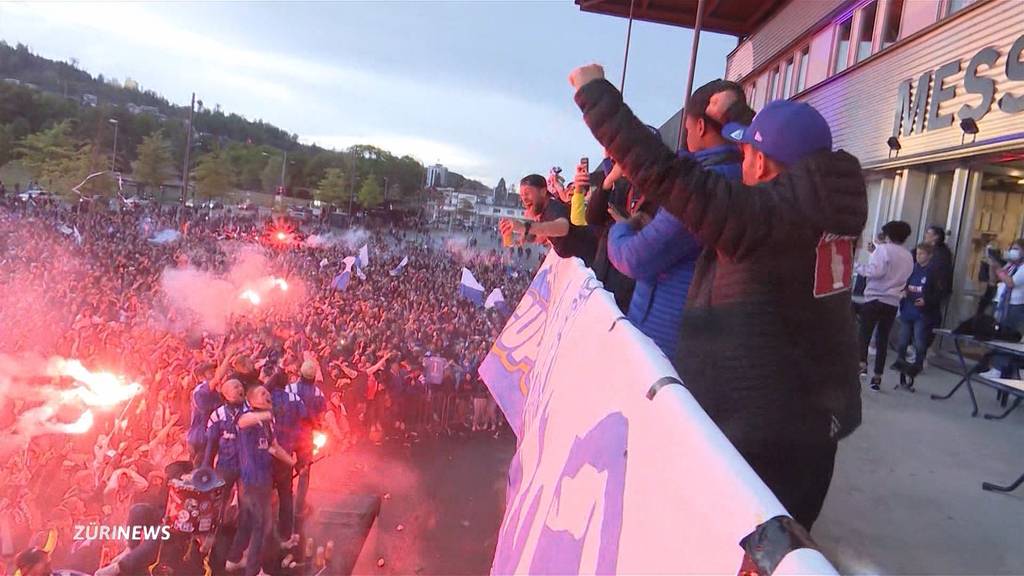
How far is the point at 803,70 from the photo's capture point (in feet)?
47.4

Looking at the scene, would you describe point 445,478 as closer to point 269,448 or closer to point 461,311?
point 269,448

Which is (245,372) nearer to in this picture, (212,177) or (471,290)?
(471,290)

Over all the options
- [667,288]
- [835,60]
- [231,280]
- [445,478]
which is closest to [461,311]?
[445,478]

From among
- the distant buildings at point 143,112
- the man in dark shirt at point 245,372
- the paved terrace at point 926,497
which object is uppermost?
the distant buildings at point 143,112

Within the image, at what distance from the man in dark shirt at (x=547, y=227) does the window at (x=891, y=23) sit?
30.3 ft

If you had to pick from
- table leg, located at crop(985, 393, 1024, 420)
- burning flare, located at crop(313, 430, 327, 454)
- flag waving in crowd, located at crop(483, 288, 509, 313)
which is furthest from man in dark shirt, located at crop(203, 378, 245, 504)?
flag waving in crowd, located at crop(483, 288, 509, 313)

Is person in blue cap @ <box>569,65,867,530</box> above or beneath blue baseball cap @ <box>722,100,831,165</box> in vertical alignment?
beneath

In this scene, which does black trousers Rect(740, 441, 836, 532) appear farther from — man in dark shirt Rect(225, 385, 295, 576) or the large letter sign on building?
the large letter sign on building

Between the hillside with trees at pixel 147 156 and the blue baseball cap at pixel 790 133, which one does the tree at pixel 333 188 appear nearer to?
the hillside with trees at pixel 147 156

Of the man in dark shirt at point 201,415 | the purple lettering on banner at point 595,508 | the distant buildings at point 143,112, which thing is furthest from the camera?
the distant buildings at point 143,112

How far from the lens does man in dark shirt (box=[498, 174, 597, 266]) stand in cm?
333

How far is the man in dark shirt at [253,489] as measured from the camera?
6180mm

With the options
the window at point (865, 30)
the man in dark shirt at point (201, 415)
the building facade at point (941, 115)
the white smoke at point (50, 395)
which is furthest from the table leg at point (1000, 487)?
the window at point (865, 30)

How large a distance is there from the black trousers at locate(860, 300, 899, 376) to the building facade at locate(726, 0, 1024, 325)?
2.70 meters
